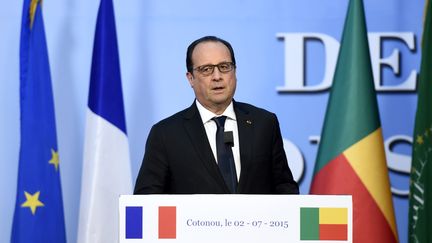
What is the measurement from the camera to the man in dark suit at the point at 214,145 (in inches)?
89.9

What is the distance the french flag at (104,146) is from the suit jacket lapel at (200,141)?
132cm

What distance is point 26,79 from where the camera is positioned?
3.64 m

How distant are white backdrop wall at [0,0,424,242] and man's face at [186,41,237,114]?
5.39 feet

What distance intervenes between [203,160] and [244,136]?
172 millimetres

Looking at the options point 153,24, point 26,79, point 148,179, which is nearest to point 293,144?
point 153,24

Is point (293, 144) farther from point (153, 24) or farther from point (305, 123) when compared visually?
point (153, 24)

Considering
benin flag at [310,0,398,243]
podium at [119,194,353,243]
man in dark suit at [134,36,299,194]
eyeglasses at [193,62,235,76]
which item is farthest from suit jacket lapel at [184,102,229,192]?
benin flag at [310,0,398,243]

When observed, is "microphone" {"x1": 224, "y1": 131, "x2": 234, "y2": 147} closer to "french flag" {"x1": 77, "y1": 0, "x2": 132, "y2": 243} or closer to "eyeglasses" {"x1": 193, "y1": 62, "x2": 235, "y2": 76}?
"eyeglasses" {"x1": 193, "y1": 62, "x2": 235, "y2": 76}

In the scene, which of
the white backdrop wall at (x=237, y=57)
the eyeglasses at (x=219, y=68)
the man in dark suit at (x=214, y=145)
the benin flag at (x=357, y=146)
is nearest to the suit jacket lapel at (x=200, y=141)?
the man in dark suit at (x=214, y=145)

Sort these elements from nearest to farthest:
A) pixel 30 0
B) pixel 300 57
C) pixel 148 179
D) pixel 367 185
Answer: pixel 148 179 < pixel 367 185 < pixel 30 0 < pixel 300 57

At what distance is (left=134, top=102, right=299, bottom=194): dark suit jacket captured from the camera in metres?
2.28

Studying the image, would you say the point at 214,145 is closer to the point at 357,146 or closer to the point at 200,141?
the point at 200,141

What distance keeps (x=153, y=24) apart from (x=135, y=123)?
609 millimetres

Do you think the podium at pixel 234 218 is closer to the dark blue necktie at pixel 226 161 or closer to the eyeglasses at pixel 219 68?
the dark blue necktie at pixel 226 161
